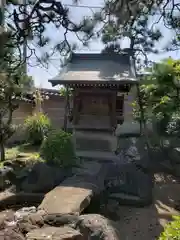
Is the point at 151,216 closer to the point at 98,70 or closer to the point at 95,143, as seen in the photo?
the point at 95,143

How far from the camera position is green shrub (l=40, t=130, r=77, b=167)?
6594 millimetres

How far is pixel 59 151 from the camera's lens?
6.67 metres

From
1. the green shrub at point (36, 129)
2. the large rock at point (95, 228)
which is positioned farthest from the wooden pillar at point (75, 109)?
the large rock at point (95, 228)

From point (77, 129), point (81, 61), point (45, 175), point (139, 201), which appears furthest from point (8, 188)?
point (81, 61)

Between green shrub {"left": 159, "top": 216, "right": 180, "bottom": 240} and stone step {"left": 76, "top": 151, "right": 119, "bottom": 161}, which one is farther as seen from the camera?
stone step {"left": 76, "top": 151, "right": 119, "bottom": 161}

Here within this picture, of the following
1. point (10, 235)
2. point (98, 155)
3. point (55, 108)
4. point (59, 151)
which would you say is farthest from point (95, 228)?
point (55, 108)

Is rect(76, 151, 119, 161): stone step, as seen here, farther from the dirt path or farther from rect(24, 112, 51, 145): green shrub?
rect(24, 112, 51, 145): green shrub

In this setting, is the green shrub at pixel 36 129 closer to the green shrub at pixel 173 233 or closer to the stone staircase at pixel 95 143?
the stone staircase at pixel 95 143

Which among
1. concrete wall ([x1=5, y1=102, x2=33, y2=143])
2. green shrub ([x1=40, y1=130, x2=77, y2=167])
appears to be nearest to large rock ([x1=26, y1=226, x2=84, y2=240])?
green shrub ([x1=40, y1=130, x2=77, y2=167])

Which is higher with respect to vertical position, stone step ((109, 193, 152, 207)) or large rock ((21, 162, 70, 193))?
large rock ((21, 162, 70, 193))

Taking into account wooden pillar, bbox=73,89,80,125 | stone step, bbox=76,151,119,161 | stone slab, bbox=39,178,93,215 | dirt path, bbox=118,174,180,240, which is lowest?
dirt path, bbox=118,174,180,240

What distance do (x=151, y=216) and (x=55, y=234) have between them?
2.32 meters

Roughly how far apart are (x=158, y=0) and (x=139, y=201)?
12.0 feet

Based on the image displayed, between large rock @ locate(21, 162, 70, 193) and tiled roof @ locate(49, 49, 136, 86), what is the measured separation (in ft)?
9.12
